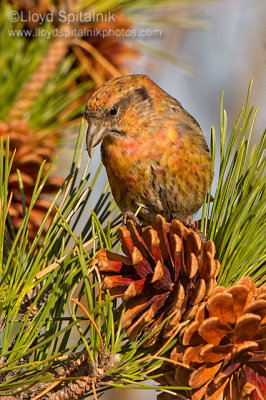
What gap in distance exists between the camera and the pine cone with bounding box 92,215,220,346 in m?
1.26

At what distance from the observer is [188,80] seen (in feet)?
21.5

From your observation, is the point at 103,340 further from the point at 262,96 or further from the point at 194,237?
the point at 262,96

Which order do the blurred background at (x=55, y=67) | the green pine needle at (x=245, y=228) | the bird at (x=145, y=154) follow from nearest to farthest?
the green pine needle at (x=245, y=228), the blurred background at (x=55, y=67), the bird at (x=145, y=154)

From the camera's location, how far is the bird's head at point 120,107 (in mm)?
2328

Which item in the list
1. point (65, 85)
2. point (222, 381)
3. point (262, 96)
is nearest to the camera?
point (222, 381)

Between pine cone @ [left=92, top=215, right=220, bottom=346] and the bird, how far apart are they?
0.90 metres

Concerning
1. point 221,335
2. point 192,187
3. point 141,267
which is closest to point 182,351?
point 221,335

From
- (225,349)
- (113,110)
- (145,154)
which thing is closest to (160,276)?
(225,349)

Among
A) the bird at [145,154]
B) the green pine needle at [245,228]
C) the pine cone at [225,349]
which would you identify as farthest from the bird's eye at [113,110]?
the pine cone at [225,349]

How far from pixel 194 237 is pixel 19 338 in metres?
0.46

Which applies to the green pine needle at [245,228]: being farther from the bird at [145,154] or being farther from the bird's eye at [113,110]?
the bird's eye at [113,110]

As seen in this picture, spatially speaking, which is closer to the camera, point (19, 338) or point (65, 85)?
point (19, 338)

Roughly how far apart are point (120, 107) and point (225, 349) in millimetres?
1468

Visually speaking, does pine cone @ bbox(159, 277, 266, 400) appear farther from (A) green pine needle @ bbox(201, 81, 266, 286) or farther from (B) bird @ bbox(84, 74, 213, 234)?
(B) bird @ bbox(84, 74, 213, 234)
